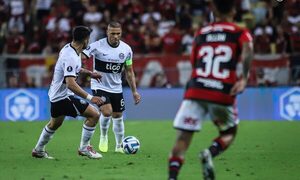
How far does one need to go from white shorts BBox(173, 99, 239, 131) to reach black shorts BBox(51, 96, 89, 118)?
377 centimetres

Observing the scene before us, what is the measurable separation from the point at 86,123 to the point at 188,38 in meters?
12.7

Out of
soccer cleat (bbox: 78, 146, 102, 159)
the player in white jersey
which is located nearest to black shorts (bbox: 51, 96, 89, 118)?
soccer cleat (bbox: 78, 146, 102, 159)

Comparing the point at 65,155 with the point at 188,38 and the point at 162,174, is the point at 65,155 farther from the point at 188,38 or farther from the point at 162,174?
the point at 188,38

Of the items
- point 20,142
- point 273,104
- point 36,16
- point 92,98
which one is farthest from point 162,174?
point 36,16

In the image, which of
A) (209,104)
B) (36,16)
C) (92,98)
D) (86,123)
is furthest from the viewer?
(36,16)

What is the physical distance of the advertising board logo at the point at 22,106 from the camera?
2283 centimetres

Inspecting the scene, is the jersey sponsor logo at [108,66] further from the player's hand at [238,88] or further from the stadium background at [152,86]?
the player's hand at [238,88]

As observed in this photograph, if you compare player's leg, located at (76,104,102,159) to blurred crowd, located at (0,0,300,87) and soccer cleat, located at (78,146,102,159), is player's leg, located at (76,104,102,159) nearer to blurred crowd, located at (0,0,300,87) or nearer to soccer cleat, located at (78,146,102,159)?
soccer cleat, located at (78,146,102,159)

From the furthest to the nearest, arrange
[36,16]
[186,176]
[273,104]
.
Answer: [36,16] < [273,104] < [186,176]

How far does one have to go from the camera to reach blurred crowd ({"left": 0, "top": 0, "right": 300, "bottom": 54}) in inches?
993

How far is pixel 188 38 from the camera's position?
25375mm

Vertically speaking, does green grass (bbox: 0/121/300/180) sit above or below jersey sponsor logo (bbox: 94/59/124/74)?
below

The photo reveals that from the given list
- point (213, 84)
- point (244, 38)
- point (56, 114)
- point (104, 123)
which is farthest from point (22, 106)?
point (244, 38)

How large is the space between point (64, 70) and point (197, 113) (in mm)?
3777
